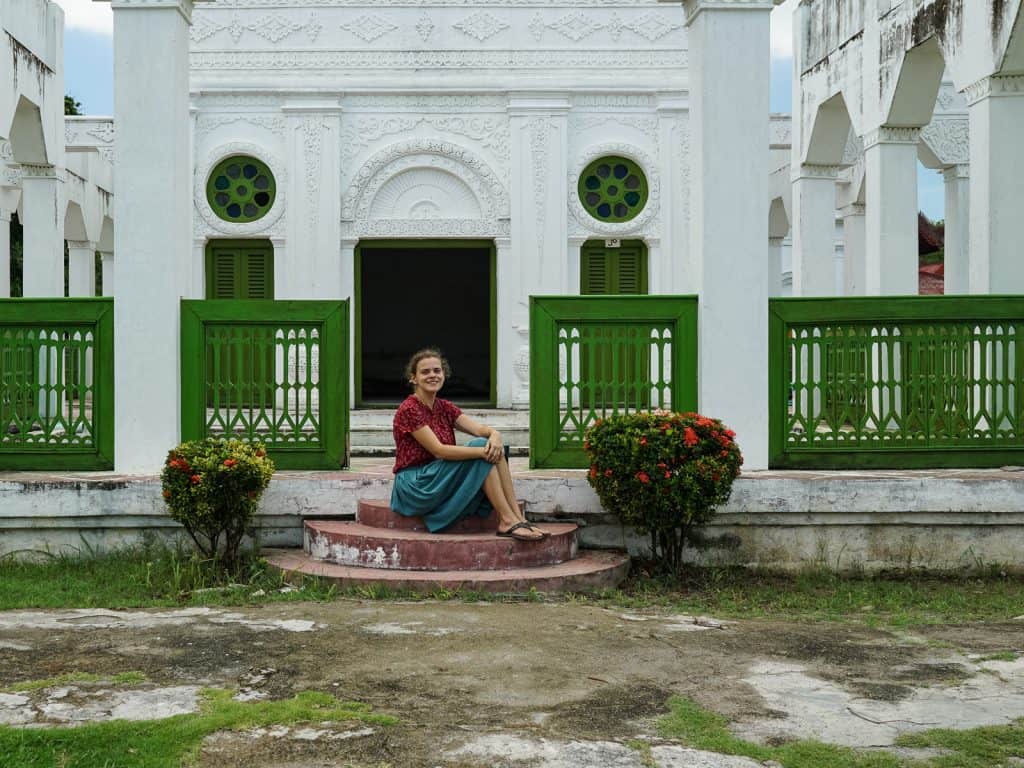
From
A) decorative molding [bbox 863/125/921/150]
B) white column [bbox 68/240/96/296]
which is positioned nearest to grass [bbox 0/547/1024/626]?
decorative molding [bbox 863/125/921/150]

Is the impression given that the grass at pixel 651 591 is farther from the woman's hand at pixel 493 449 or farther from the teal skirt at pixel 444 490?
the woman's hand at pixel 493 449

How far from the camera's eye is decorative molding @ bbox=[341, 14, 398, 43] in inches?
548

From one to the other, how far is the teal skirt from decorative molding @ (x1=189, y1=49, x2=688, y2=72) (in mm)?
8154

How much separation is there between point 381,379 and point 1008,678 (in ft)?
48.0

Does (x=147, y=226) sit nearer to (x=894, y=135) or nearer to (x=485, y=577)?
(x=485, y=577)

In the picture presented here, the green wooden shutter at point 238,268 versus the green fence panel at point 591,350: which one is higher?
the green wooden shutter at point 238,268

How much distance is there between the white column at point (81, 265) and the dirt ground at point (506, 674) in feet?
42.2

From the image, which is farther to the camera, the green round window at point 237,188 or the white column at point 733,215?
the green round window at point 237,188

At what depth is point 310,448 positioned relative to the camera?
7.75 metres

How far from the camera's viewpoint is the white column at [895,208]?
1113 centimetres

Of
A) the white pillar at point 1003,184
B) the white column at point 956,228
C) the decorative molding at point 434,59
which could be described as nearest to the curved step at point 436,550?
the white pillar at point 1003,184

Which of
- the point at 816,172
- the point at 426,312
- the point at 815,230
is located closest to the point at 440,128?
the point at 816,172

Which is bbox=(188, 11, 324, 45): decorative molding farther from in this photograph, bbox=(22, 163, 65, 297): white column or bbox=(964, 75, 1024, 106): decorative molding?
bbox=(964, 75, 1024, 106): decorative molding

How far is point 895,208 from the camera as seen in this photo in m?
11.1
